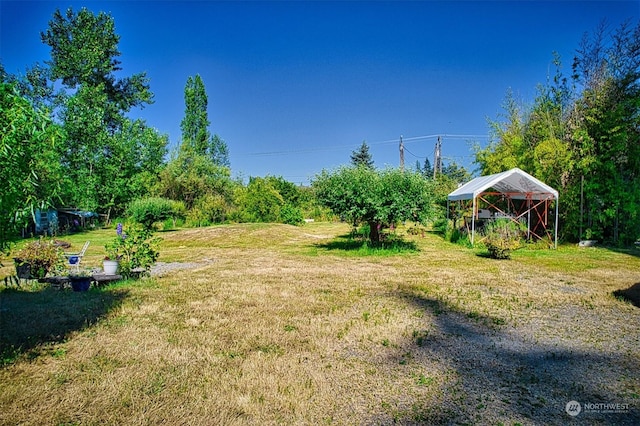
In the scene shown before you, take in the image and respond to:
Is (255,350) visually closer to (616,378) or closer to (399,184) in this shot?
(616,378)

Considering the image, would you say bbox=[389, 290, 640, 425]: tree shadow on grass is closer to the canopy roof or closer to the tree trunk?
the tree trunk

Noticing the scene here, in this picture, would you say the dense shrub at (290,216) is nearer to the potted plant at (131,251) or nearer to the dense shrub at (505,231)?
the dense shrub at (505,231)

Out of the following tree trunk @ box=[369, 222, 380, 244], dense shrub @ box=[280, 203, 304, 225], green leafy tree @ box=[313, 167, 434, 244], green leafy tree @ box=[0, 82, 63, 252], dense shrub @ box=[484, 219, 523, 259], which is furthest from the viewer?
dense shrub @ box=[280, 203, 304, 225]

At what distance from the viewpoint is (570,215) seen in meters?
14.2

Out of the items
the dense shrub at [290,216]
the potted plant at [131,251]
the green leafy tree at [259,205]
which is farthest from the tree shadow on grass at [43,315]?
the green leafy tree at [259,205]

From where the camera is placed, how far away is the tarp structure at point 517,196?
531 inches

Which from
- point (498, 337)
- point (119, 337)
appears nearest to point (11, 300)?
point (119, 337)

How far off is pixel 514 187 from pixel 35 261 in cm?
1598

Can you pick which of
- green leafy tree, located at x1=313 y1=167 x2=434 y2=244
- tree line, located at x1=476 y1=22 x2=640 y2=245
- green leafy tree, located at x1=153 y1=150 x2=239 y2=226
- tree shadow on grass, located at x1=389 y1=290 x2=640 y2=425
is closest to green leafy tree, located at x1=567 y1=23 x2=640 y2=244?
tree line, located at x1=476 y1=22 x2=640 y2=245

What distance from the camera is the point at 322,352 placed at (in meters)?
3.97

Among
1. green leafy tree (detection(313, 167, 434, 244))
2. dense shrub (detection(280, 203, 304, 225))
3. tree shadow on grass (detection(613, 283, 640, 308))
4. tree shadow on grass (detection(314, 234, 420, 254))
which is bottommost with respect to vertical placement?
tree shadow on grass (detection(613, 283, 640, 308))

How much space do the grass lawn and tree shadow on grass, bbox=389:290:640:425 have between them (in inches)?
0.6

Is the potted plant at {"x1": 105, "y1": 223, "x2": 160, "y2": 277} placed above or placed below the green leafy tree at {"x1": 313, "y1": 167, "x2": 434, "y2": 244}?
below

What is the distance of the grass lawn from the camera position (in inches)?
112
